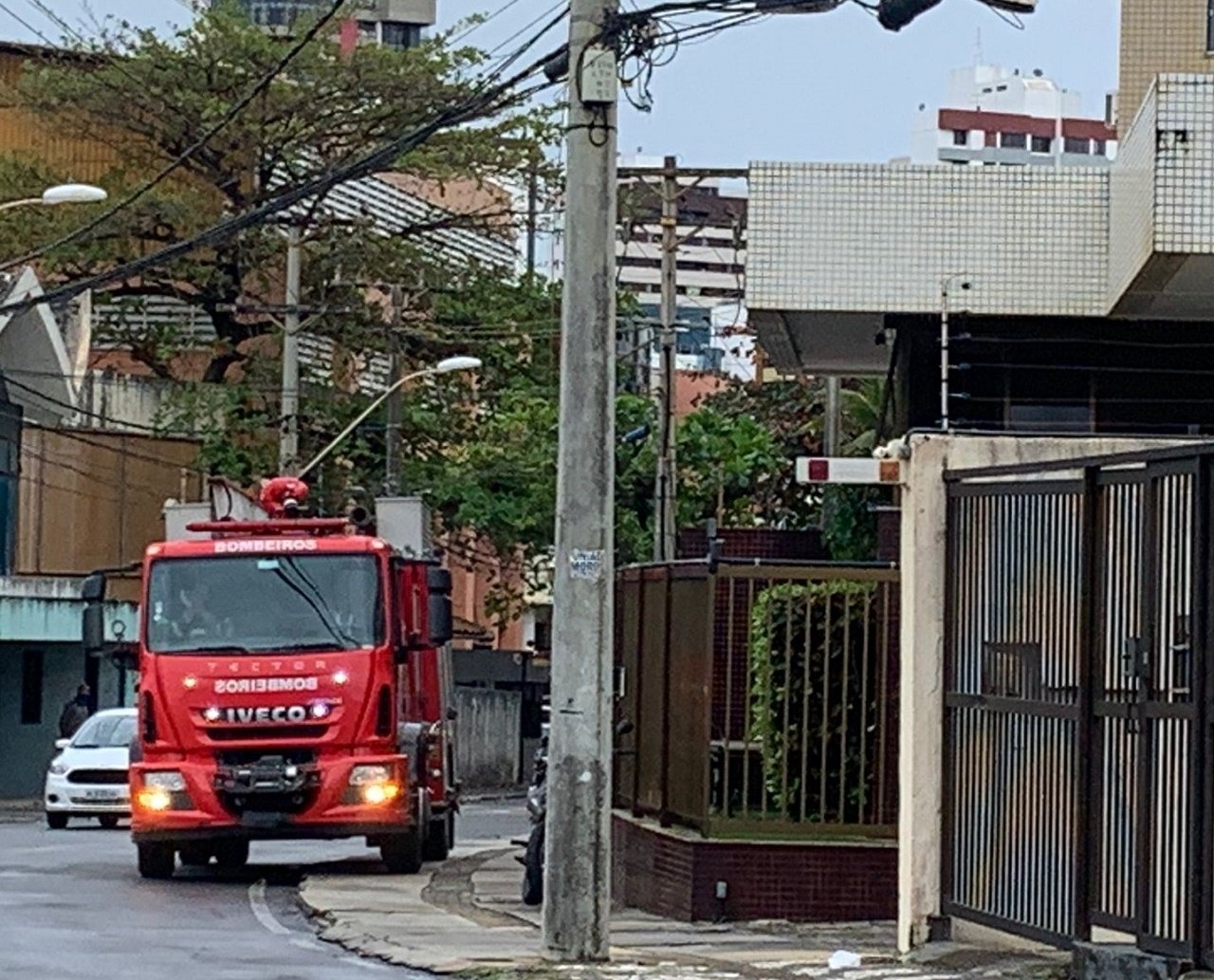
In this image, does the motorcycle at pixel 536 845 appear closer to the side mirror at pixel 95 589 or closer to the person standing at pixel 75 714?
the side mirror at pixel 95 589

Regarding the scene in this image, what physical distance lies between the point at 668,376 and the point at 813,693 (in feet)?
75.5

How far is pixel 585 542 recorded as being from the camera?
1612 centimetres

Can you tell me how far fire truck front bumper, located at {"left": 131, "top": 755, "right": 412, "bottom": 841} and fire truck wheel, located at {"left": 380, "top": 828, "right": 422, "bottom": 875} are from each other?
636 millimetres

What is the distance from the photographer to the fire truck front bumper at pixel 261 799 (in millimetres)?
23953

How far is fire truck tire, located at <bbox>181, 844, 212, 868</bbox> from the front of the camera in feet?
86.5

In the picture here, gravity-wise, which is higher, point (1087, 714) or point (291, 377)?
point (291, 377)

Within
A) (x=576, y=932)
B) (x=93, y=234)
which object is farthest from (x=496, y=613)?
(x=576, y=932)

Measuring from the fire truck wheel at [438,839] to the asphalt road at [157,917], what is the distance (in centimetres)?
64

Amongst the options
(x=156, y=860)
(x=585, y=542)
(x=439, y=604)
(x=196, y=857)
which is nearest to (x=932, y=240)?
(x=585, y=542)

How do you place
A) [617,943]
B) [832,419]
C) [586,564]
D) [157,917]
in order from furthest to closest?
[832,419], [157,917], [617,943], [586,564]

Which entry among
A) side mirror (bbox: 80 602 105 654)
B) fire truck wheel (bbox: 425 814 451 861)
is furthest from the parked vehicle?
fire truck wheel (bbox: 425 814 451 861)

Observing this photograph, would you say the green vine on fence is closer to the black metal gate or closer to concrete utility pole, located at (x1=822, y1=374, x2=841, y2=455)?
the black metal gate

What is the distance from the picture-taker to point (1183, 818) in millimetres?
12297

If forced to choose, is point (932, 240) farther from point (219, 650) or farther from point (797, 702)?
point (219, 650)
